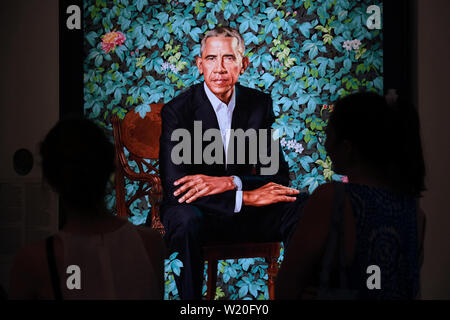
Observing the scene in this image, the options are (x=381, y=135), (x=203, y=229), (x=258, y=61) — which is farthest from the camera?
(x=258, y=61)

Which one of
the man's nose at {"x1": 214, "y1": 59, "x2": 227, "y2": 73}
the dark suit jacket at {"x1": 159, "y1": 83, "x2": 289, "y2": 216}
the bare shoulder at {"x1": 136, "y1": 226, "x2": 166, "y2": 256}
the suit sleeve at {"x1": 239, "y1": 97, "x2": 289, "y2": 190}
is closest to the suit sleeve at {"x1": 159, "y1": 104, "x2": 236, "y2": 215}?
the dark suit jacket at {"x1": 159, "y1": 83, "x2": 289, "y2": 216}

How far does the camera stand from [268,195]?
2.39 meters

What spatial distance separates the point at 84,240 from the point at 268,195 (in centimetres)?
148

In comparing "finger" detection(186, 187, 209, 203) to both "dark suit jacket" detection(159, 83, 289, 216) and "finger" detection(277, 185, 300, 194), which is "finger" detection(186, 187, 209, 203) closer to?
"dark suit jacket" detection(159, 83, 289, 216)

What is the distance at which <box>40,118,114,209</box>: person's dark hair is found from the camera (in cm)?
103

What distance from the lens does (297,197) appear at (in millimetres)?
2408

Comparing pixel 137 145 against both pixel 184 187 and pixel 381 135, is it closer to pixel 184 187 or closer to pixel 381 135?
pixel 184 187

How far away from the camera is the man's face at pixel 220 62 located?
239cm

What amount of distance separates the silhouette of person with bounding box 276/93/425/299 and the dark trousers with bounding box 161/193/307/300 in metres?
1.22

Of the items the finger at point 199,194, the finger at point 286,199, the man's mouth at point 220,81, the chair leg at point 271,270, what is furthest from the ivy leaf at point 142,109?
the chair leg at point 271,270

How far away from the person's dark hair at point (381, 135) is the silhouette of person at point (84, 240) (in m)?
0.62
